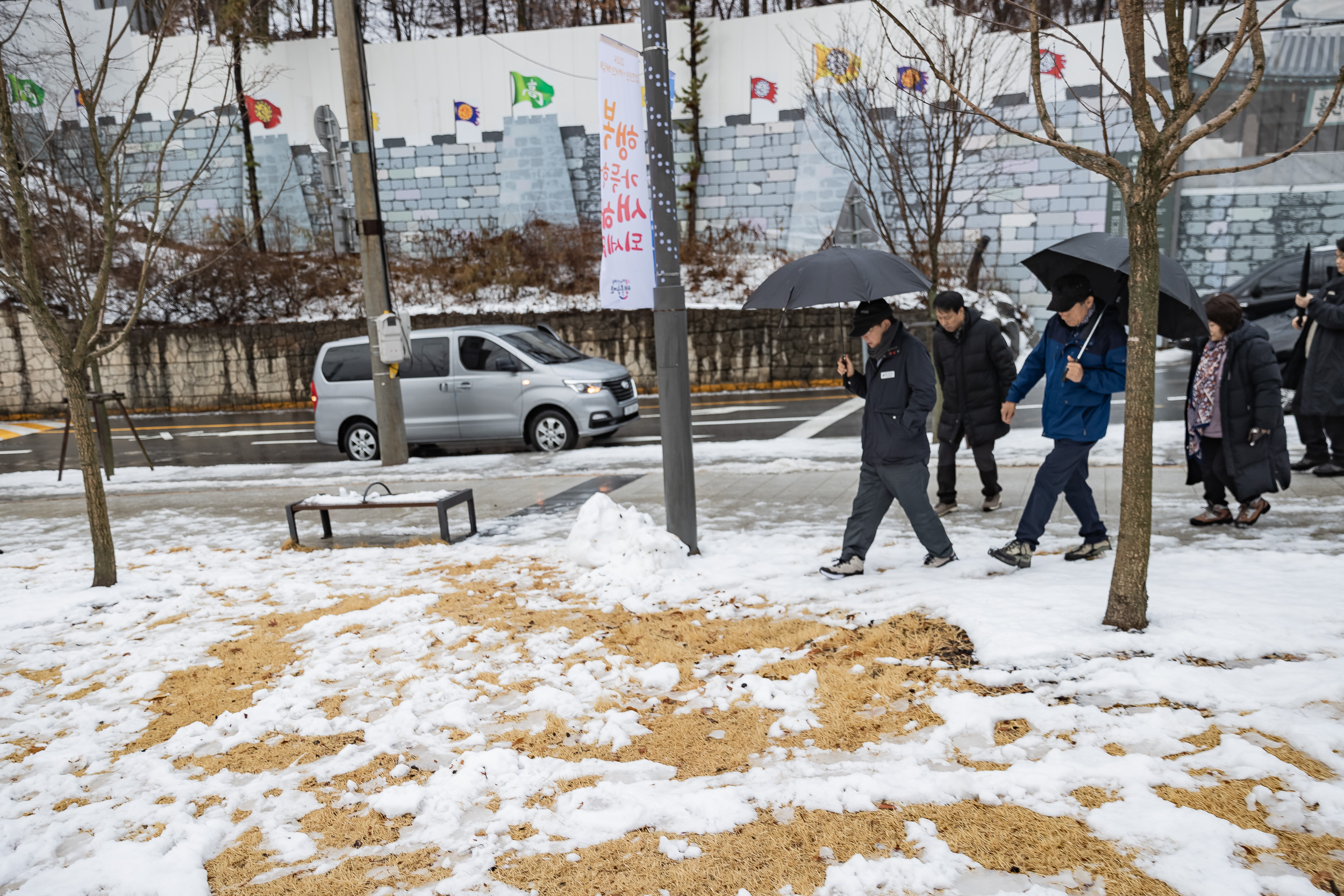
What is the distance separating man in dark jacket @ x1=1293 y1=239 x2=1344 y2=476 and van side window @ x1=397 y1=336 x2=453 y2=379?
965 centimetres

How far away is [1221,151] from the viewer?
19.6 meters

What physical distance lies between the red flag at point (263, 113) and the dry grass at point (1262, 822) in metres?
25.1

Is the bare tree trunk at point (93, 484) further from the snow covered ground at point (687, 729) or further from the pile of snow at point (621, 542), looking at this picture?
the pile of snow at point (621, 542)

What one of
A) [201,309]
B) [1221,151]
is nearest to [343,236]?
[201,309]

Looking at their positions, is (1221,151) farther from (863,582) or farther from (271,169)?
(271,169)

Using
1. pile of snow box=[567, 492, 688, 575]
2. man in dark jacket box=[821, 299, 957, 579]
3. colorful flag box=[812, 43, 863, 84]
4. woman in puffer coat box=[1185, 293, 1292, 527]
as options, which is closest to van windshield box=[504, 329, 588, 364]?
pile of snow box=[567, 492, 688, 575]

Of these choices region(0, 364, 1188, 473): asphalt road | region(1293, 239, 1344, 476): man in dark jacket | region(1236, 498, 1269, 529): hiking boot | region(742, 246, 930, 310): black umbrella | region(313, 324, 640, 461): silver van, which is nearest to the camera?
region(742, 246, 930, 310): black umbrella

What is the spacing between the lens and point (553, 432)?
475 inches

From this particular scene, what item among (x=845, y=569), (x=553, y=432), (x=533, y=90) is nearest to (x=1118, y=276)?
(x=845, y=569)

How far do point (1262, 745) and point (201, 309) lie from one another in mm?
24845

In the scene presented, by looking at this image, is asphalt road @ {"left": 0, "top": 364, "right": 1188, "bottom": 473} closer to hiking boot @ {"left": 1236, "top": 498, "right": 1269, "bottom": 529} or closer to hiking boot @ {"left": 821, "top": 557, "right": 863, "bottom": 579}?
hiking boot @ {"left": 1236, "top": 498, "right": 1269, "bottom": 529}

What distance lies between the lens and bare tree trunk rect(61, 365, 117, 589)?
19.0ft

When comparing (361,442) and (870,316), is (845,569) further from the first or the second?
(361,442)

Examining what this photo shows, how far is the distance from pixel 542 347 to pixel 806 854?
34.4 feet
